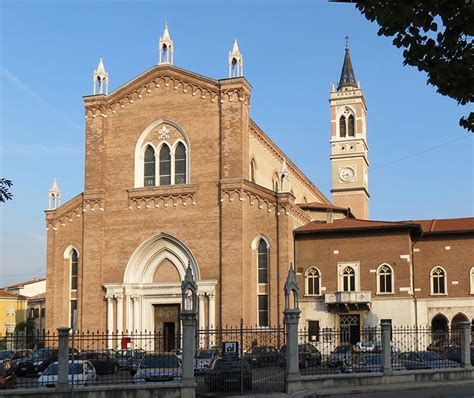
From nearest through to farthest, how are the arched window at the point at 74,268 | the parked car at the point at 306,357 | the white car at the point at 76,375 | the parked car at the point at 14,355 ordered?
the white car at the point at 76,375
the parked car at the point at 306,357
the parked car at the point at 14,355
the arched window at the point at 74,268

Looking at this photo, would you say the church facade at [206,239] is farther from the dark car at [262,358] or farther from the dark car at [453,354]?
the dark car at [453,354]

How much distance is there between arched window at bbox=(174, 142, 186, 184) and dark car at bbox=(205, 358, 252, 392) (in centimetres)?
2111

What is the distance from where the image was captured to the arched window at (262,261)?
133ft

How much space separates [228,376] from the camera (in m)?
21.9

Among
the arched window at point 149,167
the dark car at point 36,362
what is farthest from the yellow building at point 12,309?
the dark car at point 36,362

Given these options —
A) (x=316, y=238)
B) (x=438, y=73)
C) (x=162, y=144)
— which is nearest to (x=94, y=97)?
(x=162, y=144)

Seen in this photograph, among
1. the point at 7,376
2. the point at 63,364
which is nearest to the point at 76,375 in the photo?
the point at 63,364

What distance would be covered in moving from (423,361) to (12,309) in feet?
193

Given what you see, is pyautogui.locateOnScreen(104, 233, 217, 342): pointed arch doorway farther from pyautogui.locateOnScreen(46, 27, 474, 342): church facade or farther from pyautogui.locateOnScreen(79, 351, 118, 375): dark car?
pyautogui.locateOnScreen(79, 351, 118, 375): dark car

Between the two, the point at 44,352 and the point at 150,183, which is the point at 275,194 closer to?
the point at 150,183

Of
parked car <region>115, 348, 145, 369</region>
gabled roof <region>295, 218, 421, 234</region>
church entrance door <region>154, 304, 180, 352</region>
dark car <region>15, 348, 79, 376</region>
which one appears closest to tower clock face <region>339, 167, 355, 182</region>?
gabled roof <region>295, 218, 421, 234</region>

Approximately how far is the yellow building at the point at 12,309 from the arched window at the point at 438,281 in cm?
4684

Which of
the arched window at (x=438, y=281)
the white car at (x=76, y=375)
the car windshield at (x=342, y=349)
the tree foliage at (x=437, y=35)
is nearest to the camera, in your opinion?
the tree foliage at (x=437, y=35)

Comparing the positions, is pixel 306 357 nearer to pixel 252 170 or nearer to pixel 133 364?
pixel 133 364
